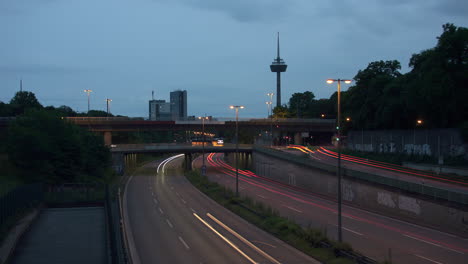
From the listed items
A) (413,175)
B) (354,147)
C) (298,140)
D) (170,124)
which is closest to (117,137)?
(170,124)

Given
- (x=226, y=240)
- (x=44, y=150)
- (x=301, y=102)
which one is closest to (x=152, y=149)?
(x=44, y=150)

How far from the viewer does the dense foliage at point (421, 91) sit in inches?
2166

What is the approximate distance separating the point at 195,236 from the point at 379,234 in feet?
41.1

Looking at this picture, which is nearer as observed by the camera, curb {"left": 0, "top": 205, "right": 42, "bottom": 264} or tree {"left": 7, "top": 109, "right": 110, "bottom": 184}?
curb {"left": 0, "top": 205, "right": 42, "bottom": 264}

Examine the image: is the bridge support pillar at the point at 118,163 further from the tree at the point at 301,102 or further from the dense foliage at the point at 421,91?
the tree at the point at 301,102

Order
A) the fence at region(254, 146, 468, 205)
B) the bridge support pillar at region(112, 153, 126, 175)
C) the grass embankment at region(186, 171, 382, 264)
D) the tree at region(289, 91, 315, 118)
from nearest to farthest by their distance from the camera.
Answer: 1. the grass embankment at region(186, 171, 382, 264)
2. the fence at region(254, 146, 468, 205)
3. the bridge support pillar at region(112, 153, 126, 175)
4. the tree at region(289, 91, 315, 118)

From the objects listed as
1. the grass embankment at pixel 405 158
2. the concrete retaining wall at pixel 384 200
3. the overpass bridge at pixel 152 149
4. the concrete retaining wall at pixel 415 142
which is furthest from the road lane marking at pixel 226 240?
the overpass bridge at pixel 152 149

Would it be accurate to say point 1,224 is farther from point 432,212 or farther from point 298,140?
point 298,140

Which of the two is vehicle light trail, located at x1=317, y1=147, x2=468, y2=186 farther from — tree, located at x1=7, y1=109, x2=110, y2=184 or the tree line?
tree, located at x1=7, y1=109, x2=110, y2=184

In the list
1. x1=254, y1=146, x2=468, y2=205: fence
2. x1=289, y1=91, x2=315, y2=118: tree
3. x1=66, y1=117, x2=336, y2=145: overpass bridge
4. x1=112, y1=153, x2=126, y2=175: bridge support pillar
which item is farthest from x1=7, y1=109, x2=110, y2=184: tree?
x1=289, y1=91, x2=315, y2=118: tree

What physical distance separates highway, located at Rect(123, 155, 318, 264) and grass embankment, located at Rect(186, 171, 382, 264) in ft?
1.65

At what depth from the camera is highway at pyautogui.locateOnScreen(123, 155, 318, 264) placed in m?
23.1

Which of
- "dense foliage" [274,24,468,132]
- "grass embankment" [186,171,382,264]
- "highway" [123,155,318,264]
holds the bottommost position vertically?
"highway" [123,155,318,264]

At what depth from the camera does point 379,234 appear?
28.2m
